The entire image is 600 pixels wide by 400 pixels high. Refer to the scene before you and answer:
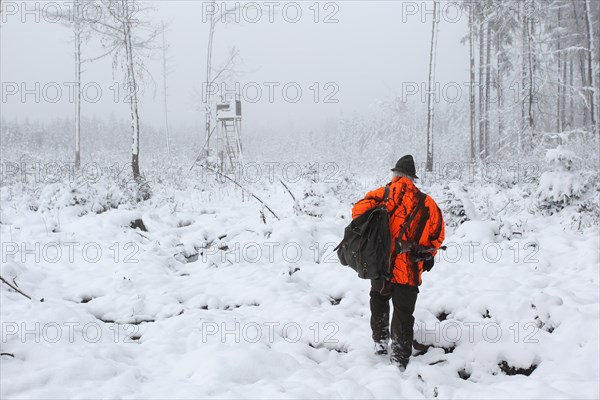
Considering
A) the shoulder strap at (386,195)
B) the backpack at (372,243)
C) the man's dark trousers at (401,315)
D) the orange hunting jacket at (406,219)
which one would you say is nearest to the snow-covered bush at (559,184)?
the orange hunting jacket at (406,219)

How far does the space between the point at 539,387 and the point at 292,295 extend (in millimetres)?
3495

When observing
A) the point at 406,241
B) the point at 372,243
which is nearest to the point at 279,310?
the point at 372,243

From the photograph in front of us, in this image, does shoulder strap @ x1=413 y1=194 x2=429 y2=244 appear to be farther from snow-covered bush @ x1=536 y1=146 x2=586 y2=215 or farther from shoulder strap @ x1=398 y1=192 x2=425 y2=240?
snow-covered bush @ x1=536 y1=146 x2=586 y2=215

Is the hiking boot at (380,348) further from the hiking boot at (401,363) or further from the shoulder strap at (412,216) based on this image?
the shoulder strap at (412,216)

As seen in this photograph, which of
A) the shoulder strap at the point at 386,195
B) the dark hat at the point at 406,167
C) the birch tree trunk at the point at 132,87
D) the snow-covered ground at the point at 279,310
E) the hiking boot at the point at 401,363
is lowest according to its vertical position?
the hiking boot at the point at 401,363

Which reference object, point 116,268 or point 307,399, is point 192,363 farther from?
point 116,268

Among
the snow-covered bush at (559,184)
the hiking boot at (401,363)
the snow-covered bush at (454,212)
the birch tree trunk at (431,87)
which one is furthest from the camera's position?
the birch tree trunk at (431,87)

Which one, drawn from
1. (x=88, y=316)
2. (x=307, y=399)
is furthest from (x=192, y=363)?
(x=88, y=316)

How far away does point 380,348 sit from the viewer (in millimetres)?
4863

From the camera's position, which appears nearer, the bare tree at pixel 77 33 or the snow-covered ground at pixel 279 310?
the snow-covered ground at pixel 279 310

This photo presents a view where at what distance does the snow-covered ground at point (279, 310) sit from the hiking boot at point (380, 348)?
6.0 inches

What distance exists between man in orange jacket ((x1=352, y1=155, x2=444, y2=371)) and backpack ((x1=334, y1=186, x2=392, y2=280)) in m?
0.14

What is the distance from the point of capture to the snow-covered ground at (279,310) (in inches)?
159

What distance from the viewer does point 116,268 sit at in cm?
763
